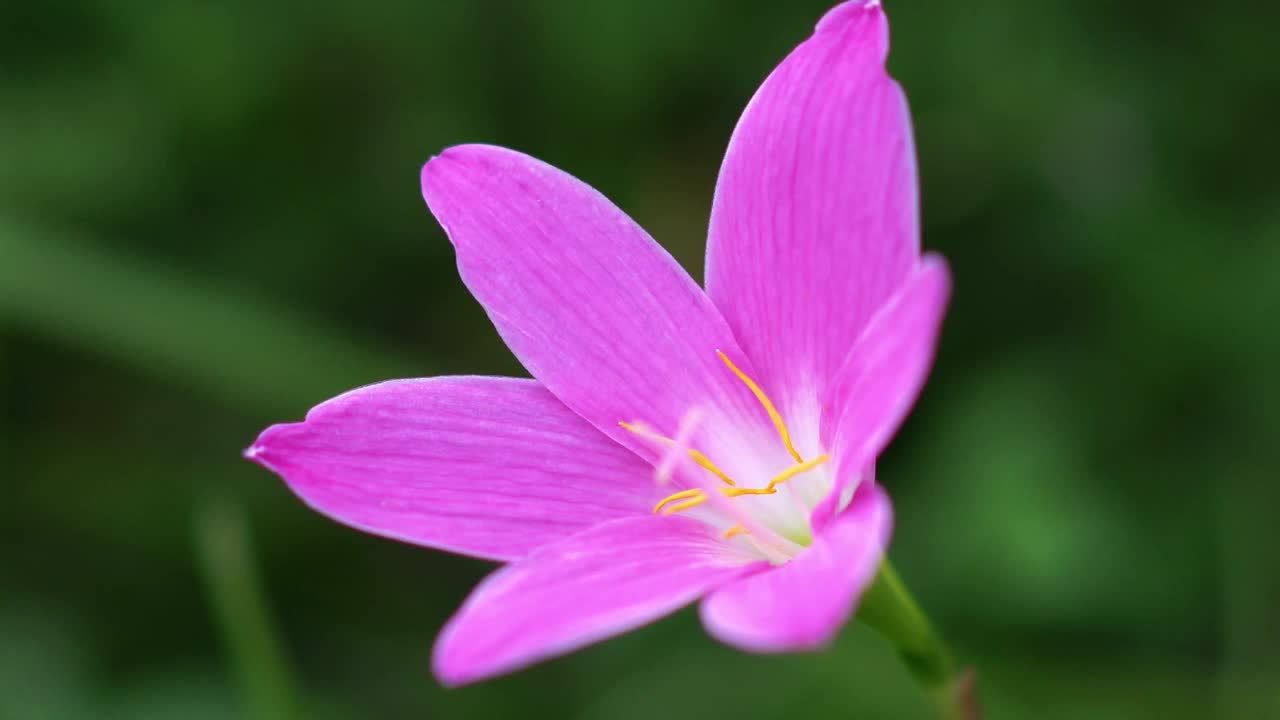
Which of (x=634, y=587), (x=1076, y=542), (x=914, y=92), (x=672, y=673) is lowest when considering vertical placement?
(x=634, y=587)

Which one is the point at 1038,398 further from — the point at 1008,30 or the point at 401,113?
the point at 401,113

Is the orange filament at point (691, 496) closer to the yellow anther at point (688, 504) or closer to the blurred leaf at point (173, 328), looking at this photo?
the yellow anther at point (688, 504)

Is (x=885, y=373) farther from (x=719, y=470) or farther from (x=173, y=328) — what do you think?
(x=173, y=328)

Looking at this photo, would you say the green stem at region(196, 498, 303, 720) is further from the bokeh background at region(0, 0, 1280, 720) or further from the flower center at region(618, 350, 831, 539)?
the flower center at region(618, 350, 831, 539)

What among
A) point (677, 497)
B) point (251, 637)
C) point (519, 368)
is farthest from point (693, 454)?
point (519, 368)

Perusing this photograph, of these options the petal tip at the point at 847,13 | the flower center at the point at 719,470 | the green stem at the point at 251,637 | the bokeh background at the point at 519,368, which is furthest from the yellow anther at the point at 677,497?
the bokeh background at the point at 519,368

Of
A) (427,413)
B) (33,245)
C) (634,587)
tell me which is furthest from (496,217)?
Result: (33,245)

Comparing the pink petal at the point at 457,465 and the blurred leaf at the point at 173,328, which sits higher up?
the blurred leaf at the point at 173,328
